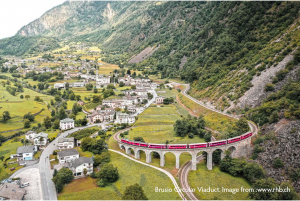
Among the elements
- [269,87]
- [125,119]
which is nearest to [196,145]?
[269,87]

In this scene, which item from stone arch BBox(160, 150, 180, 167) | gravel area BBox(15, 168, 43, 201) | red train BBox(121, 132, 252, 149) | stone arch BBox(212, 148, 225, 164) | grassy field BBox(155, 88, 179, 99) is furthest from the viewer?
grassy field BBox(155, 88, 179, 99)

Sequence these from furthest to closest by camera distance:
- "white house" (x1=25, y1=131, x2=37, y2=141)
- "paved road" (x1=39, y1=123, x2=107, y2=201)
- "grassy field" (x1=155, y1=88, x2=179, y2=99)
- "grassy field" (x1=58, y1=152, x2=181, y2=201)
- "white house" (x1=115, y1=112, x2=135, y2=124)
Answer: "grassy field" (x1=155, y1=88, x2=179, y2=99) < "white house" (x1=115, y1=112, x2=135, y2=124) < "white house" (x1=25, y1=131, x2=37, y2=141) < "paved road" (x1=39, y1=123, x2=107, y2=201) < "grassy field" (x1=58, y1=152, x2=181, y2=201)

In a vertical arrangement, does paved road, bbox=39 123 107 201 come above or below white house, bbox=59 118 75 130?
below

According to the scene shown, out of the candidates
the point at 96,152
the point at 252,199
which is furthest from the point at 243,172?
the point at 96,152

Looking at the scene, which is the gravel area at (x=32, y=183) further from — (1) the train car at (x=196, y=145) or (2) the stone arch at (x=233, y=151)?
(2) the stone arch at (x=233, y=151)

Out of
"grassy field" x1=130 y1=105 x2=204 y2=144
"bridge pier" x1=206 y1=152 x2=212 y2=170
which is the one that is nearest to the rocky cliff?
"bridge pier" x1=206 y1=152 x2=212 y2=170

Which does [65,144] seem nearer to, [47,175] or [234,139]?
[47,175]

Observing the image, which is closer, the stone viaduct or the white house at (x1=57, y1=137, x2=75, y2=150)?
the stone viaduct

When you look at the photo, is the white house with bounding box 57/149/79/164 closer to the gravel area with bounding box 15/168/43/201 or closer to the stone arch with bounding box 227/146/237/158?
the gravel area with bounding box 15/168/43/201
